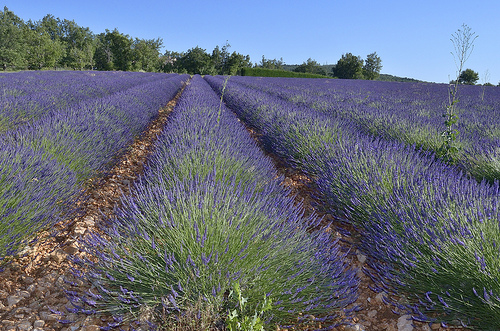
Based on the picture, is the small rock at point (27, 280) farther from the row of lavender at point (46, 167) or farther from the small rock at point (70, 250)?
the small rock at point (70, 250)

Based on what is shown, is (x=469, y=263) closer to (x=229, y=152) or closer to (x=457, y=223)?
→ (x=457, y=223)

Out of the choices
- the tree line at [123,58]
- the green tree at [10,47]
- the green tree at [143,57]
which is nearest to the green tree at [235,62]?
the tree line at [123,58]

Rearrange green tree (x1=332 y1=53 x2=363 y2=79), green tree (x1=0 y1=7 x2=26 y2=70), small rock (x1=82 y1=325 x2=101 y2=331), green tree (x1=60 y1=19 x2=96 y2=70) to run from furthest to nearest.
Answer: green tree (x1=332 y1=53 x2=363 y2=79), green tree (x1=60 y1=19 x2=96 y2=70), green tree (x1=0 y1=7 x2=26 y2=70), small rock (x1=82 y1=325 x2=101 y2=331)

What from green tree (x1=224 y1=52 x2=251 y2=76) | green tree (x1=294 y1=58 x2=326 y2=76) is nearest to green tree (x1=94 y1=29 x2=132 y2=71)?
green tree (x1=224 y1=52 x2=251 y2=76)

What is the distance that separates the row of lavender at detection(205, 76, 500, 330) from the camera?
1.43 meters

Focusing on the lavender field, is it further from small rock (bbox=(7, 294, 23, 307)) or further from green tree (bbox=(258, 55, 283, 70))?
green tree (bbox=(258, 55, 283, 70))

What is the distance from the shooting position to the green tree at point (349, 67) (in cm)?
5569

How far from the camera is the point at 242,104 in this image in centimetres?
805

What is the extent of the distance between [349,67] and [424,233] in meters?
61.4

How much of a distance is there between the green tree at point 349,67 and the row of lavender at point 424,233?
188 feet

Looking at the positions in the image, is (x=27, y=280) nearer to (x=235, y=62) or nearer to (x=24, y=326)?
(x=24, y=326)

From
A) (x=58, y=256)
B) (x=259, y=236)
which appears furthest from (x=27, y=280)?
(x=259, y=236)

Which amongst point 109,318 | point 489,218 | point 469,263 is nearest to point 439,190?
point 489,218

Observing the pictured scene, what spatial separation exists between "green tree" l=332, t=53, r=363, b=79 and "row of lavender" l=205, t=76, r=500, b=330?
57.3 m
